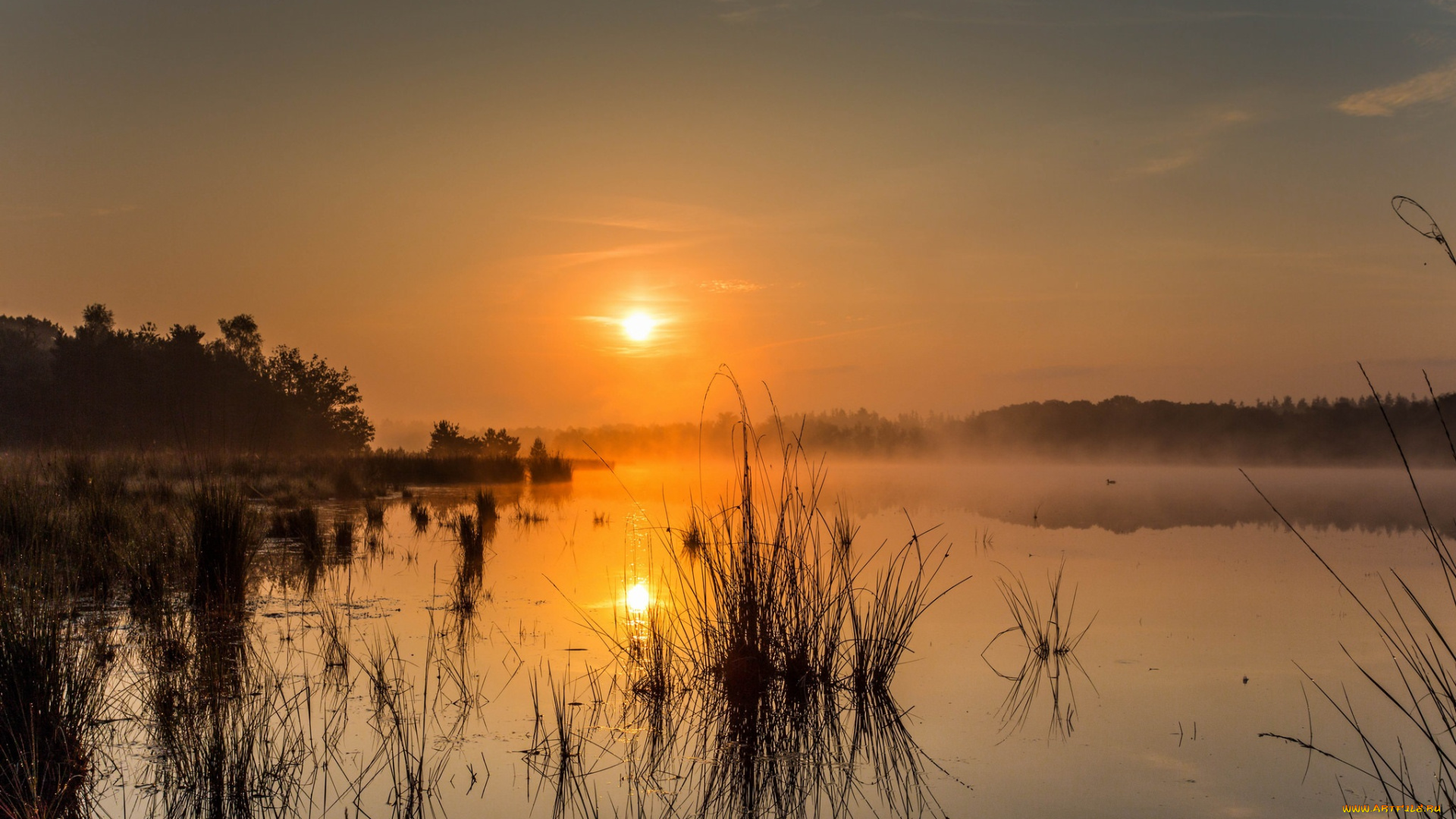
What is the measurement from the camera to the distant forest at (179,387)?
2244 centimetres

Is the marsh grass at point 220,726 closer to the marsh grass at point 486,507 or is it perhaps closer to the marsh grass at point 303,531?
the marsh grass at point 303,531

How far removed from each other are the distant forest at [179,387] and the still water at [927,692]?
486 inches

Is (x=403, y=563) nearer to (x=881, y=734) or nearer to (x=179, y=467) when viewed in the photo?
(x=881, y=734)

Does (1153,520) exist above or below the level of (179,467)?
below

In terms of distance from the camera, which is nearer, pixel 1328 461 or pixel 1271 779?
pixel 1271 779

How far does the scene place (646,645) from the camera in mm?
5129

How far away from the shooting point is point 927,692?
459 centimetres

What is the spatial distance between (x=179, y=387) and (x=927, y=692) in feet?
63.1

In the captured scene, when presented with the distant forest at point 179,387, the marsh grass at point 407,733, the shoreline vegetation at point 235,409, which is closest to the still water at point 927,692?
the marsh grass at point 407,733

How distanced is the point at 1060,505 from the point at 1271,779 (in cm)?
1424

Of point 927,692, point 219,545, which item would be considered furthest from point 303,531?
point 927,692

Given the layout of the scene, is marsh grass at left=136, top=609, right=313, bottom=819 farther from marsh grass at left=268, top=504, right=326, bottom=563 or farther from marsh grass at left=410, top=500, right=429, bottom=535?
marsh grass at left=410, top=500, right=429, bottom=535

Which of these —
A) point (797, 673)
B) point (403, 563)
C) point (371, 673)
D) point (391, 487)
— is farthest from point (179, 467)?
point (797, 673)

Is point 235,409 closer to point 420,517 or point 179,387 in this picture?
point 179,387
